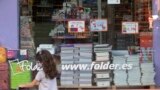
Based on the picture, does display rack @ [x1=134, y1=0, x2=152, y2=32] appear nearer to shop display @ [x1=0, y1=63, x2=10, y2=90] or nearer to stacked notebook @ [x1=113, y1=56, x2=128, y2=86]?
stacked notebook @ [x1=113, y1=56, x2=128, y2=86]

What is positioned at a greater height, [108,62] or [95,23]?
[95,23]

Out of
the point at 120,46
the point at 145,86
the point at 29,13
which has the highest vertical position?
the point at 29,13

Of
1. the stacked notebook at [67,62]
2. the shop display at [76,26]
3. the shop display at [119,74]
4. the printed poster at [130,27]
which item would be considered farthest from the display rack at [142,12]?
the stacked notebook at [67,62]

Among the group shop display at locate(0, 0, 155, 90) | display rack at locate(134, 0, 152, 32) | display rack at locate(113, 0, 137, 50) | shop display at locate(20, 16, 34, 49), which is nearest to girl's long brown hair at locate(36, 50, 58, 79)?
shop display at locate(0, 0, 155, 90)

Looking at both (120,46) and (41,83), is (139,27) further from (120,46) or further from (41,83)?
(41,83)

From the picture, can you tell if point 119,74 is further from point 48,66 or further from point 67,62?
point 48,66

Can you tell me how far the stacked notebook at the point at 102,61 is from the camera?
36.0ft

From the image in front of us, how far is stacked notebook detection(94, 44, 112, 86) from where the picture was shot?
10977 millimetres

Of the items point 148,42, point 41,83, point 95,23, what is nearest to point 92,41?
point 95,23

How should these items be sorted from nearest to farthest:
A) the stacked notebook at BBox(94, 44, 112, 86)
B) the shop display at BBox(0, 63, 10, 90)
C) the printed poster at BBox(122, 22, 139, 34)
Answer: the shop display at BBox(0, 63, 10, 90), the stacked notebook at BBox(94, 44, 112, 86), the printed poster at BBox(122, 22, 139, 34)

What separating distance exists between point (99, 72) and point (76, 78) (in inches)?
18.8

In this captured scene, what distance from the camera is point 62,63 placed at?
11.0m

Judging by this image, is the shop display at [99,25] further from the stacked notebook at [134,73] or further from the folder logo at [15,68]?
the folder logo at [15,68]

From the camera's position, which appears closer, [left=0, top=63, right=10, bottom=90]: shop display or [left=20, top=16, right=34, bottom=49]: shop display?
[left=0, top=63, right=10, bottom=90]: shop display
